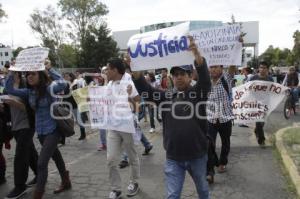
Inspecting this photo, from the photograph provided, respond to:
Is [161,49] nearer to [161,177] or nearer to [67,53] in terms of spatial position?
[161,177]

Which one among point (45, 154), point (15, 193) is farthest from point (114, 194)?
point (15, 193)

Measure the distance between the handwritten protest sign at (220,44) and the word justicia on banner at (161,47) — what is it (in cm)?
84

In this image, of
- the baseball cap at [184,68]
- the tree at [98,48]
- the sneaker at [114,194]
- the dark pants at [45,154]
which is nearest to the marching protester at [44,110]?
the dark pants at [45,154]

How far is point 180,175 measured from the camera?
383cm

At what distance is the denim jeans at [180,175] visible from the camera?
3.75 meters

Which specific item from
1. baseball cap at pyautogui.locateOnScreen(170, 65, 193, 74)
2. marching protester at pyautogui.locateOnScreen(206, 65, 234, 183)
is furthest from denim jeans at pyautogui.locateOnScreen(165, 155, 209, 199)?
marching protester at pyautogui.locateOnScreen(206, 65, 234, 183)

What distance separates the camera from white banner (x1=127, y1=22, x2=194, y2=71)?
394 cm

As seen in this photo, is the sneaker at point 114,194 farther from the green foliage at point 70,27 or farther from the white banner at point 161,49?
the green foliage at point 70,27

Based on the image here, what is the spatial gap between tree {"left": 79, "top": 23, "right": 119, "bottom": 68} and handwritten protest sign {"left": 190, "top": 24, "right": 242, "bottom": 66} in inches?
1659

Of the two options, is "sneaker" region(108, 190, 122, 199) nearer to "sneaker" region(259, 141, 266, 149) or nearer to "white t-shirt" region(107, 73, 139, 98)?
"white t-shirt" region(107, 73, 139, 98)

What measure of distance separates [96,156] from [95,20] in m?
48.2

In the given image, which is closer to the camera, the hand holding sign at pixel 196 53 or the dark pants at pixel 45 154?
the hand holding sign at pixel 196 53

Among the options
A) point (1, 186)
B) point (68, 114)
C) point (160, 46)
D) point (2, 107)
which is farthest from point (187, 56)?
point (1, 186)

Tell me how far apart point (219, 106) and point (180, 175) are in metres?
2.32
